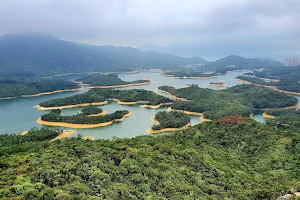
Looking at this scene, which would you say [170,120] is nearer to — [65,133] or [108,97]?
[65,133]

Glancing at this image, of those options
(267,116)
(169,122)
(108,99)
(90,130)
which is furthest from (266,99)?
(90,130)

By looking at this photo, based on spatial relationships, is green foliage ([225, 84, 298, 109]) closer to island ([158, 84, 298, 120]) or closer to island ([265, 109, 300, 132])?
island ([158, 84, 298, 120])

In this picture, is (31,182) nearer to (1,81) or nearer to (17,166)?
(17,166)

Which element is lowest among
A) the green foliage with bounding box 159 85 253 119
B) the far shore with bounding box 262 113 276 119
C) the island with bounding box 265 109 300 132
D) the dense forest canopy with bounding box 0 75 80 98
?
the far shore with bounding box 262 113 276 119

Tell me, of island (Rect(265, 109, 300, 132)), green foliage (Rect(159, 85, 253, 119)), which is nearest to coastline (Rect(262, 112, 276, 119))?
island (Rect(265, 109, 300, 132))

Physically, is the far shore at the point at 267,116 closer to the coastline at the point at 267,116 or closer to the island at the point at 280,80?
the coastline at the point at 267,116

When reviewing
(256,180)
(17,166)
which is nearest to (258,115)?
(256,180)
